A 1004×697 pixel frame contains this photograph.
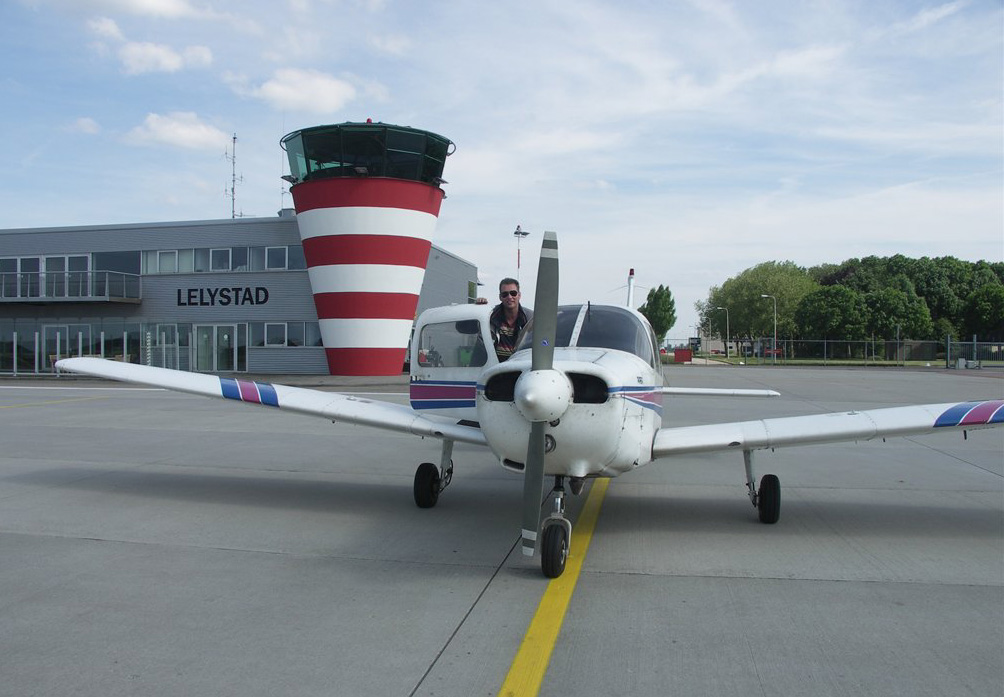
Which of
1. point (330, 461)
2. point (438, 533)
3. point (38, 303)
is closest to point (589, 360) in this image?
point (438, 533)

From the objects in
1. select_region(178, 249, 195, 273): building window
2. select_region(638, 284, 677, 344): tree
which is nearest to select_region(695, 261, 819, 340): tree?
select_region(638, 284, 677, 344): tree

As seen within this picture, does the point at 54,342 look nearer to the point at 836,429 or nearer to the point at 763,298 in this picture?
the point at 836,429

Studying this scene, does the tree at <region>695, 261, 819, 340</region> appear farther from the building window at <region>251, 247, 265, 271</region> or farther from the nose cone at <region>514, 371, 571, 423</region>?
the nose cone at <region>514, 371, 571, 423</region>

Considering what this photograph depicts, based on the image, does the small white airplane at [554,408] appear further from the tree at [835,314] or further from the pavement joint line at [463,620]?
the tree at [835,314]

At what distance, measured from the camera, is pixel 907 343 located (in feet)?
188

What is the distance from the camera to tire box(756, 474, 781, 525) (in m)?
6.38

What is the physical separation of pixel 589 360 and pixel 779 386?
76.4 ft

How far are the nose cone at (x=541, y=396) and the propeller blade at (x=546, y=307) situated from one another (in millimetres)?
118

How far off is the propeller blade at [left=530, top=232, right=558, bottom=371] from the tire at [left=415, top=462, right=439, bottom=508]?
2518 mm

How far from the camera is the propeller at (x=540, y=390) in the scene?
14.7ft

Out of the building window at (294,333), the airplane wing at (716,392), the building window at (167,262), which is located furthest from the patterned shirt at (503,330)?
the building window at (167,262)

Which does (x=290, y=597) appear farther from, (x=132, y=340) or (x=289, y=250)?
(x=132, y=340)

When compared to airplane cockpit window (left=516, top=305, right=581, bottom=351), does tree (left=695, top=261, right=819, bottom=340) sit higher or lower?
higher

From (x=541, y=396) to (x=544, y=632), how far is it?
1344 millimetres
